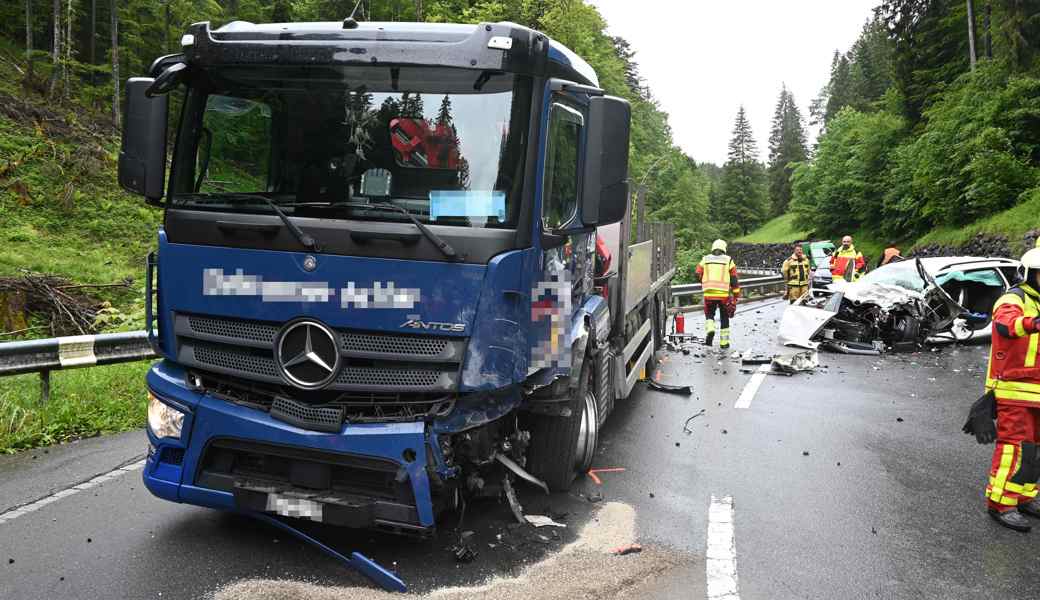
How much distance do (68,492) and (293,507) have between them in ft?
7.41

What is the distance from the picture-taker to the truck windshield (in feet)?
13.2

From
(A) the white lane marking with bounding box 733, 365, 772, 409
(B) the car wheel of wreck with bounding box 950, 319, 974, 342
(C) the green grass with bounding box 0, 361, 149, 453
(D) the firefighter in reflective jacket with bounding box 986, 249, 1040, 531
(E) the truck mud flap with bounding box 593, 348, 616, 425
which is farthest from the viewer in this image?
(B) the car wheel of wreck with bounding box 950, 319, 974, 342

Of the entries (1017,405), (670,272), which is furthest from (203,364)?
(670,272)

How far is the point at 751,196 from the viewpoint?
9481cm

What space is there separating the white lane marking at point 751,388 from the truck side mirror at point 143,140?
6431 millimetres

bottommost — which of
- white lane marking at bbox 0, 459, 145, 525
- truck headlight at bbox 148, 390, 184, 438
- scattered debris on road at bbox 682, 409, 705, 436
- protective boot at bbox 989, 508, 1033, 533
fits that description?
white lane marking at bbox 0, 459, 145, 525

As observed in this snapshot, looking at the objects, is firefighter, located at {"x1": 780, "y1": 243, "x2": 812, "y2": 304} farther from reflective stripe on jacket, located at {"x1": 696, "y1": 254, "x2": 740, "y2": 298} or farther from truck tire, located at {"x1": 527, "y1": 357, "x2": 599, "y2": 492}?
truck tire, located at {"x1": 527, "y1": 357, "x2": 599, "y2": 492}

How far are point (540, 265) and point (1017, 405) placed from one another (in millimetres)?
3345

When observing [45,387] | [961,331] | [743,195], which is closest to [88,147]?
[45,387]

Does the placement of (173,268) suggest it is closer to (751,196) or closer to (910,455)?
(910,455)

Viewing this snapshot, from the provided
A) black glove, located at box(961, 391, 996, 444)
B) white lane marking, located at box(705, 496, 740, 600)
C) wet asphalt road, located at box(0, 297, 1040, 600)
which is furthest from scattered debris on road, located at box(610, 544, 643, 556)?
black glove, located at box(961, 391, 996, 444)

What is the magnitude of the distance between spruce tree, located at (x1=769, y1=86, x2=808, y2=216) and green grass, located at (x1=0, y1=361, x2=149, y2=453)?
88.9 m

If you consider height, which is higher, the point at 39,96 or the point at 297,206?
the point at 39,96

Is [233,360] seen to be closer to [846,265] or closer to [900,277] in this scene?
[900,277]
